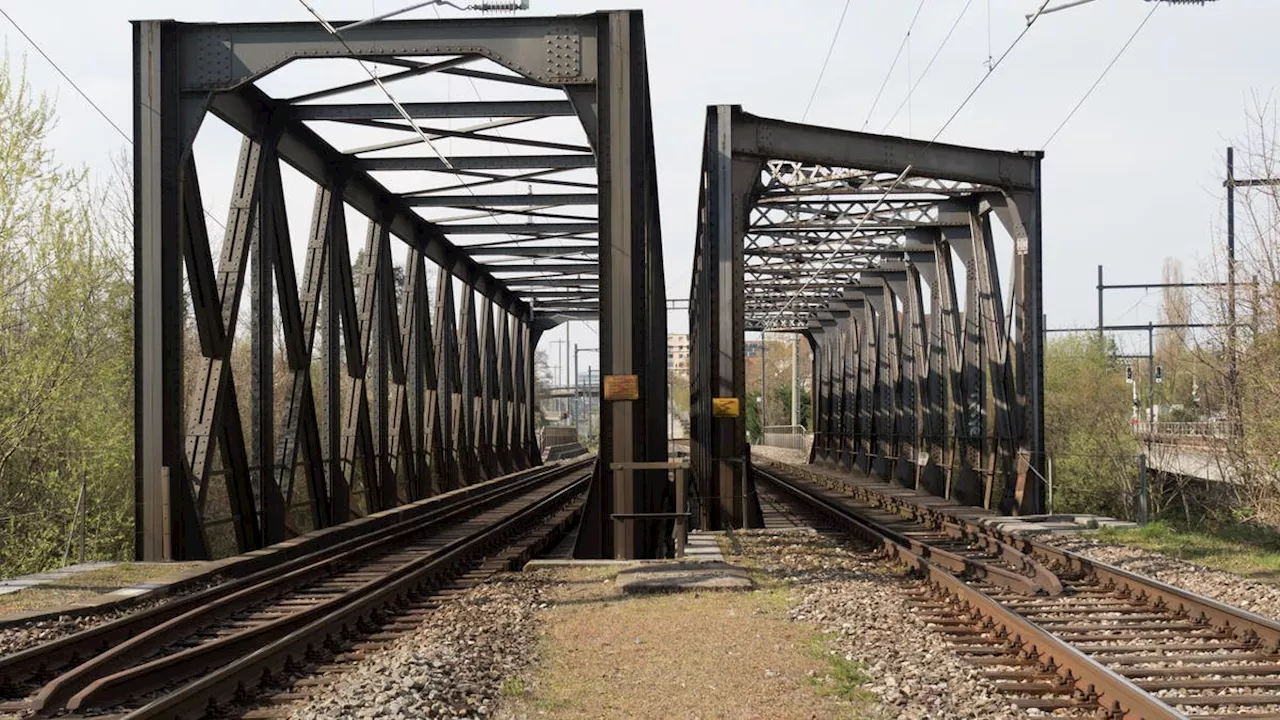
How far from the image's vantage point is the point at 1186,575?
1117cm

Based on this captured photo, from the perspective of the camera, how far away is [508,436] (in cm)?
4144

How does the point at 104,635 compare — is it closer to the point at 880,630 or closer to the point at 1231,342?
the point at 880,630

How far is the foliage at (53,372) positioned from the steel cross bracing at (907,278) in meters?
9.55

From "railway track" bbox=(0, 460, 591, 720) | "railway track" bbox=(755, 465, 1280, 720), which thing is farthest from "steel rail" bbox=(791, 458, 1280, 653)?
"railway track" bbox=(0, 460, 591, 720)

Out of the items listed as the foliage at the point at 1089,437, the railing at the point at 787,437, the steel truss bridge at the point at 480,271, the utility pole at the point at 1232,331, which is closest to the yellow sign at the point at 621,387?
the steel truss bridge at the point at 480,271

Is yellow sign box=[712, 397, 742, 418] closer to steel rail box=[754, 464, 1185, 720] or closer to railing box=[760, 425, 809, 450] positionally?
steel rail box=[754, 464, 1185, 720]

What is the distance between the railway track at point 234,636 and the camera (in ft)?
20.4

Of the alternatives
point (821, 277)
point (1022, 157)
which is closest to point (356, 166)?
point (1022, 157)

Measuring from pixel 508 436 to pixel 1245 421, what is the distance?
93.5 feet

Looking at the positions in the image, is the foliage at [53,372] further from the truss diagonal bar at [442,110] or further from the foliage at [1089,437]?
the foliage at [1089,437]

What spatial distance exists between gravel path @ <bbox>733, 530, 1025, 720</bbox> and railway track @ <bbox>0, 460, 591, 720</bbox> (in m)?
3.27

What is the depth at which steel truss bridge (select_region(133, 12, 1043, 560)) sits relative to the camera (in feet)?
43.5

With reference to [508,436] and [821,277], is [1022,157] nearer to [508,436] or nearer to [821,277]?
[821,277]

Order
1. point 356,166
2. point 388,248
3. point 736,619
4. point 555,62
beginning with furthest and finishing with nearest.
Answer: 1. point 388,248
2. point 356,166
3. point 555,62
4. point 736,619
